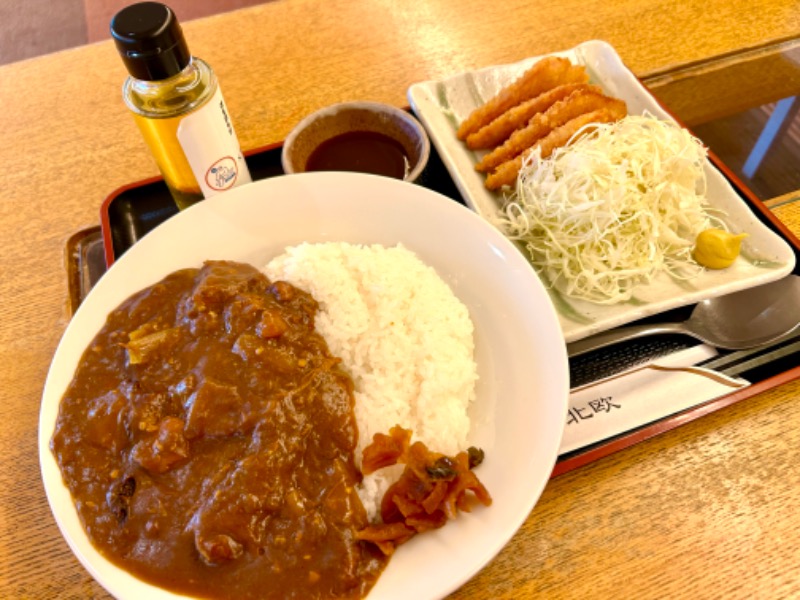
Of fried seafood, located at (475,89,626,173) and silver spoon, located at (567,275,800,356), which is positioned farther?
fried seafood, located at (475,89,626,173)

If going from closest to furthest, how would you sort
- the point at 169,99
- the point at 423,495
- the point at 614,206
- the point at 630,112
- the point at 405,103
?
the point at 423,495 < the point at 169,99 < the point at 614,206 < the point at 630,112 < the point at 405,103

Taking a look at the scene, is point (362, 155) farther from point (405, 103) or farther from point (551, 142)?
point (551, 142)

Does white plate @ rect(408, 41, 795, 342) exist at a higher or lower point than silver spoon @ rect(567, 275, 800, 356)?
higher

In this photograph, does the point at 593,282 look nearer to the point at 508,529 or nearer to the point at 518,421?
the point at 518,421

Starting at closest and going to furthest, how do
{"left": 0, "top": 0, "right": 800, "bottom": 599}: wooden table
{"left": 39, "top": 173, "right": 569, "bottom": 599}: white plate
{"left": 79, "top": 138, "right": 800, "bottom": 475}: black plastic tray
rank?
1. {"left": 39, "top": 173, "right": 569, "bottom": 599}: white plate
2. {"left": 0, "top": 0, "right": 800, "bottom": 599}: wooden table
3. {"left": 79, "top": 138, "right": 800, "bottom": 475}: black plastic tray

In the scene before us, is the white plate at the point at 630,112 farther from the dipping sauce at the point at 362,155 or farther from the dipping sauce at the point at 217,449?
the dipping sauce at the point at 217,449

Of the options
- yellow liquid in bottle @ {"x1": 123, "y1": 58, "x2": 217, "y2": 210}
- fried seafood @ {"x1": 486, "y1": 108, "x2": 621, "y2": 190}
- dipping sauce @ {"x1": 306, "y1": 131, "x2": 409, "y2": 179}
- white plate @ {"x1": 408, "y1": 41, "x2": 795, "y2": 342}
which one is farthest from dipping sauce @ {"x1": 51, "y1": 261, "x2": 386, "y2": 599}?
fried seafood @ {"x1": 486, "y1": 108, "x2": 621, "y2": 190}

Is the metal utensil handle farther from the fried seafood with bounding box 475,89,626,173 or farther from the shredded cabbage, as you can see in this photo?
the fried seafood with bounding box 475,89,626,173

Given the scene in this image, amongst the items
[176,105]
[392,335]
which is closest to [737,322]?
[392,335]
